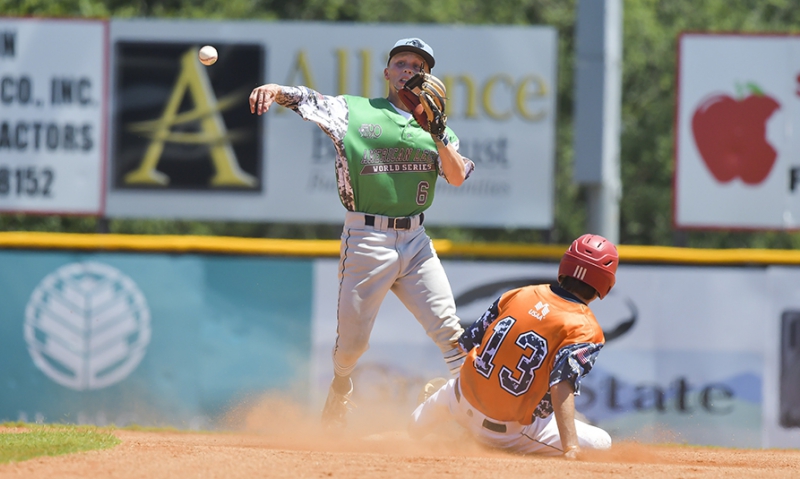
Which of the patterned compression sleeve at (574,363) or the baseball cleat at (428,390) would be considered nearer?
the patterned compression sleeve at (574,363)


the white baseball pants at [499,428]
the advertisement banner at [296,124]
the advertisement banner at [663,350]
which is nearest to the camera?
the white baseball pants at [499,428]

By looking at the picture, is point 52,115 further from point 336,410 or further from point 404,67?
point 404,67

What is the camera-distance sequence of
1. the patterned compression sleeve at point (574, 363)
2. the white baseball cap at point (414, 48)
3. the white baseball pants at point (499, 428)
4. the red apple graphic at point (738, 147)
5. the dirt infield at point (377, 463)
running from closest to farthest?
the dirt infield at point (377, 463) → the patterned compression sleeve at point (574, 363) → the white baseball pants at point (499, 428) → the white baseball cap at point (414, 48) → the red apple graphic at point (738, 147)

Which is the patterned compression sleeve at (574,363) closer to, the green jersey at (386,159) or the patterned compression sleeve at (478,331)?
the patterned compression sleeve at (478,331)

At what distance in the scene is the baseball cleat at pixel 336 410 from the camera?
5805 millimetres

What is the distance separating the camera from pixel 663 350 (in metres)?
7.89

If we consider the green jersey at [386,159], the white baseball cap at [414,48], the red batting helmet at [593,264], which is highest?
the white baseball cap at [414,48]

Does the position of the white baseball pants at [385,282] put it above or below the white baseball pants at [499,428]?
above

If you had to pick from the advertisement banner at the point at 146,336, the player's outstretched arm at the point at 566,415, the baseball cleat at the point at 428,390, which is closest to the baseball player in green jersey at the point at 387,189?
the baseball cleat at the point at 428,390

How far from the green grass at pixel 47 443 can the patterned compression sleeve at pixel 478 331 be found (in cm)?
180

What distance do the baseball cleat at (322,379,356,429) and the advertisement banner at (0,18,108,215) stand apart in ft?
15.3

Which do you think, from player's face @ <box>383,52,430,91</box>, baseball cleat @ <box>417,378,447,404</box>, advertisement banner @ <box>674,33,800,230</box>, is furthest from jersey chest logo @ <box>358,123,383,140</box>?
advertisement banner @ <box>674,33,800,230</box>

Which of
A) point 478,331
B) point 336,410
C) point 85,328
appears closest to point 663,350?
point 336,410

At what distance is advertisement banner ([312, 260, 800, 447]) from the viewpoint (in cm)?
781
